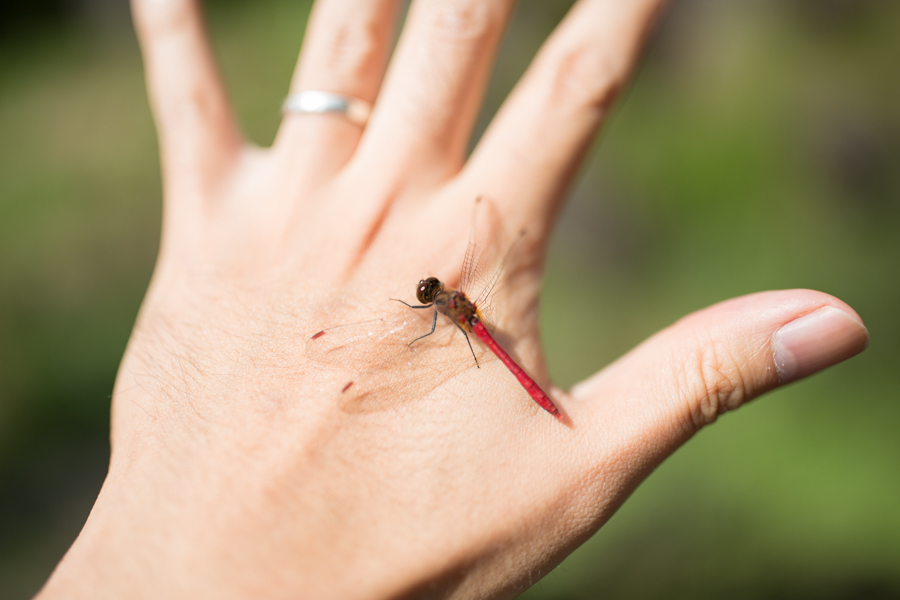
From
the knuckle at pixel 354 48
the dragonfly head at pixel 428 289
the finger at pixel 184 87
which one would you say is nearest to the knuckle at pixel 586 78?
the knuckle at pixel 354 48

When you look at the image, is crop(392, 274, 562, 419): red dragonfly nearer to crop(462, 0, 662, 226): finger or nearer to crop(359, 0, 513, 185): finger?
crop(462, 0, 662, 226): finger

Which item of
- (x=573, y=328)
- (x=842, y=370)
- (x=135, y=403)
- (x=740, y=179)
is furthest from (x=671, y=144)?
(x=135, y=403)

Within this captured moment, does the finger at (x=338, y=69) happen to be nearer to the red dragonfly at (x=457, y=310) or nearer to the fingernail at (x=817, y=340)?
the red dragonfly at (x=457, y=310)

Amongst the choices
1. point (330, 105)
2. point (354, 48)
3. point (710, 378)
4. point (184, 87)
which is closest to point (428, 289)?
point (710, 378)

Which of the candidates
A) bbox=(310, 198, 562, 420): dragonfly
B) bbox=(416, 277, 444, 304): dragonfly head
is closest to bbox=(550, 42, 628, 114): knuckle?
bbox=(310, 198, 562, 420): dragonfly

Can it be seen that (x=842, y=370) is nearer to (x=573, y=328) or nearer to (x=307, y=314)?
(x=573, y=328)

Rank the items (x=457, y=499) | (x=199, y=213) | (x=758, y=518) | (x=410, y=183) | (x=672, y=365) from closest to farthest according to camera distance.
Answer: (x=457, y=499)
(x=672, y=365)
(x=410, y=183)
(x=199, y=213)
(x=758, y=518)
